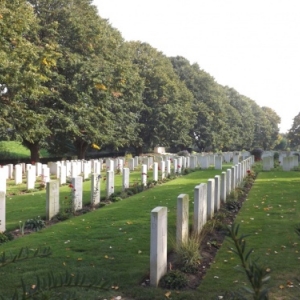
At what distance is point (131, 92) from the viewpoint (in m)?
39.2

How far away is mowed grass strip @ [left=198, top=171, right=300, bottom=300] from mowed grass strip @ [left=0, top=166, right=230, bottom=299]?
771 millimetres

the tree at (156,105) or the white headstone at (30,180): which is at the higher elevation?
the tree at (156,105)

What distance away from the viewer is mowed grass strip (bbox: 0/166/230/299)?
615 cm

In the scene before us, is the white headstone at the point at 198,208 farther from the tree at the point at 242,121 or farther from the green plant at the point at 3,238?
the tree at the point at 242,121

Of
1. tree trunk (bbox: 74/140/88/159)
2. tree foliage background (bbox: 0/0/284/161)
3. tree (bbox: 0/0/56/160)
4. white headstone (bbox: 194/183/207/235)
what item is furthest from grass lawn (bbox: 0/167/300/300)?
tree trunk (bbox: 74/140/88/159)

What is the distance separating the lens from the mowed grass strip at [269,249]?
5891 mm

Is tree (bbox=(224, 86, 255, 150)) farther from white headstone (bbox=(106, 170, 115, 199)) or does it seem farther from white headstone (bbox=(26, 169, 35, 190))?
white headstone (bbox=(106, 170, 115, 199))

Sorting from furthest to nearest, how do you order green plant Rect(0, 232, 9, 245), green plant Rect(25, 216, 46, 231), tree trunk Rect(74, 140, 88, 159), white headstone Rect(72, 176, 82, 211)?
tree trunk Rect(74, 140, 88, 159), white headstone Rect(72, 176, 82, 211), green plant Rect(25, 216, 46, 231), green plant Rect(0, 232, 9, 245)

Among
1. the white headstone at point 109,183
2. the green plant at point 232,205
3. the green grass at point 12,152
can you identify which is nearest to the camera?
the green plant at point 232,205

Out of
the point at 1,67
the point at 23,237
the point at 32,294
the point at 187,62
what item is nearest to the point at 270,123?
the point at 187,62

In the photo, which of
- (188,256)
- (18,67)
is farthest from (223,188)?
(18,67)

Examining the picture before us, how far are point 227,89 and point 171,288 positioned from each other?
83869 mm

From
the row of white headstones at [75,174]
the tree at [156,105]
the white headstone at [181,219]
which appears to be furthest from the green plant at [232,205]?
the tree at [156,105]

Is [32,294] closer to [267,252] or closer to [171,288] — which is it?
[171,288]
